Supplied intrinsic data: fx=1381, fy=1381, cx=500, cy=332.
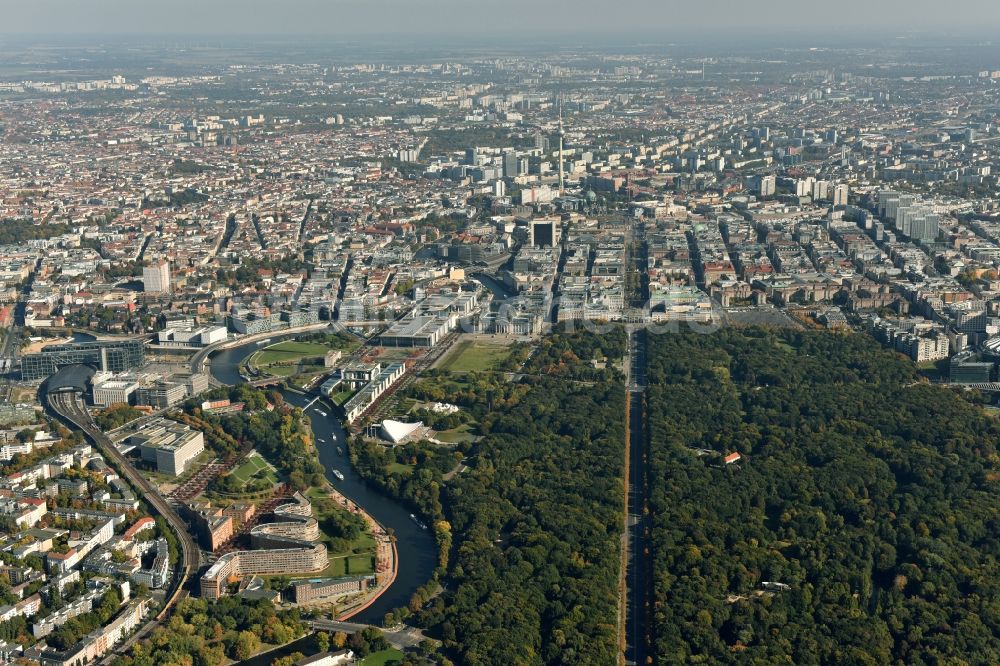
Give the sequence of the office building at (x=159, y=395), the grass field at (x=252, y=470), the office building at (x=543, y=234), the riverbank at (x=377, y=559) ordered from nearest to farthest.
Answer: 1. the riverbank at (x=377, y=559)
2. the grass field at (x=252, y=470)
3. the office building at (x=159, y=395)
4. the office building at (x=543, y=234)

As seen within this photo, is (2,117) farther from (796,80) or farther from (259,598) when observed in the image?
(259,598)

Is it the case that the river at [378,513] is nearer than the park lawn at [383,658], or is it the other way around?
the park lawn at [383,658]

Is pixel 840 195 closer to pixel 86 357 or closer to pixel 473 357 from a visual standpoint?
pixel 473 357

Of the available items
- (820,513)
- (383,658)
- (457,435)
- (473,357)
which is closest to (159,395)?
(457,435)

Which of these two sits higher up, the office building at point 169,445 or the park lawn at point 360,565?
the office building at point 169,445

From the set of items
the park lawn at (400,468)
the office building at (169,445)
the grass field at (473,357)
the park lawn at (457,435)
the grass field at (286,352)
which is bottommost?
the grass field at (286,352)

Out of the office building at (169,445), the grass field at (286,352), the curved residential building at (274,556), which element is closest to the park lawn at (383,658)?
the curved residential building at (274,556)

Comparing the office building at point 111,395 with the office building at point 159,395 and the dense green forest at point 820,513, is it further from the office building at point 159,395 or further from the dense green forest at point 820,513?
the dense green forest at point 820,513

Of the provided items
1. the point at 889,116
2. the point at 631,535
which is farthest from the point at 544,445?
the point at 889,116
